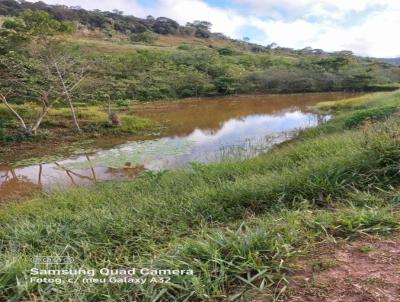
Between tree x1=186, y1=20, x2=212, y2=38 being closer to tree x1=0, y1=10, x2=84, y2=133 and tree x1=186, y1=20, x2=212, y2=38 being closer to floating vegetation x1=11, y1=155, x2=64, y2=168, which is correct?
tree x1=0, y1=10, x2=84, y2=133

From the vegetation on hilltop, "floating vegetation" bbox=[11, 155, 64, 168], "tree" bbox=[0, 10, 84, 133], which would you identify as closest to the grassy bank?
"floating vegetation" bbox=[11, 155, 64, 168]

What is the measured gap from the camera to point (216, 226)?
3.59m

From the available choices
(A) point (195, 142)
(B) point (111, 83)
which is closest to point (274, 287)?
(A) point (195, 142)

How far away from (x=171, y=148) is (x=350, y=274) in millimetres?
11865

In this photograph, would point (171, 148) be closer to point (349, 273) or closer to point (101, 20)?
point (349, 273)

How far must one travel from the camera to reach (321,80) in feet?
118

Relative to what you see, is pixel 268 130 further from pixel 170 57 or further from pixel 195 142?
pixel 170 57

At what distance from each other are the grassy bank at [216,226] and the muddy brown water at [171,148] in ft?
13.7

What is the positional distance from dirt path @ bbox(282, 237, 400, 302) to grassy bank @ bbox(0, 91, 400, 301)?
108mm

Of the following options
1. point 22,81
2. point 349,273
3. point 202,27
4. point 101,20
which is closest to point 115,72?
point 22,81

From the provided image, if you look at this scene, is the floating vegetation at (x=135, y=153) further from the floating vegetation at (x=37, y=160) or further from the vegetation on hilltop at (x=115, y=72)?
the vegetation on hilltop at (x=115, y=72)

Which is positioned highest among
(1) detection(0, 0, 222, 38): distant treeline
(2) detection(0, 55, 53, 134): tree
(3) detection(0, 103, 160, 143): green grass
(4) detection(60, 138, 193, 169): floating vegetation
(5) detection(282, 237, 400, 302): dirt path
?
(1) detection(0, 0, 222, 38): distant treeline

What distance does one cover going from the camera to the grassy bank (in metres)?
2.12

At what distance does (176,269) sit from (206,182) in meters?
3.51
